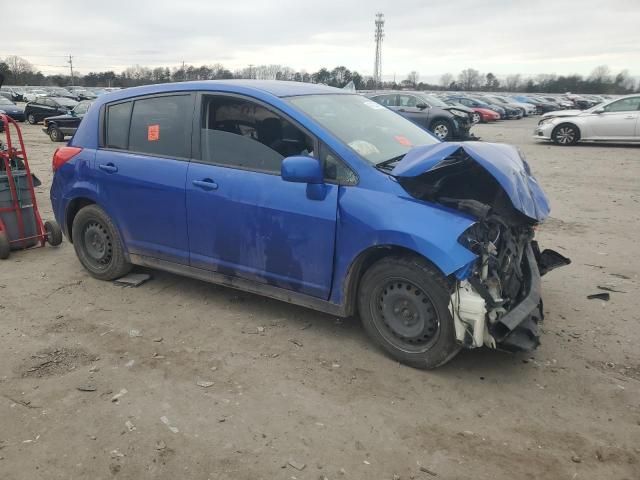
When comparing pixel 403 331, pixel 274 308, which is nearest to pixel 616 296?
pixel 403 331

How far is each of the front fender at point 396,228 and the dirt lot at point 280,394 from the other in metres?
0.76

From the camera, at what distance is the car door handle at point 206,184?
13.4ft

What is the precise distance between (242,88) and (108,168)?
4.97 feet

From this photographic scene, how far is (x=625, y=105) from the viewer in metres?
15.8

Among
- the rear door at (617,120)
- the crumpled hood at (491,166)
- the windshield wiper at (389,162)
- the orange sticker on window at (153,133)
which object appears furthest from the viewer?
the rear door at (617,120)

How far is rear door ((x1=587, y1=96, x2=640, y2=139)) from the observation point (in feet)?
50.9

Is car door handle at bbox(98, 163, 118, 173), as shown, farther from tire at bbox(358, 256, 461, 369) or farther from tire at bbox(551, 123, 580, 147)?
tire at bbox(551, 123, 580, 147)

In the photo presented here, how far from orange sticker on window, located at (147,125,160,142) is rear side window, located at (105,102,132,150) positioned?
0.29m

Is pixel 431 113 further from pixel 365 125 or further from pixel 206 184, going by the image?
pixel 206 184

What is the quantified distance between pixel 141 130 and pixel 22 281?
2007 mm

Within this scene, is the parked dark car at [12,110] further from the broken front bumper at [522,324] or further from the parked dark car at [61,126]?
the broken front bumper at [522,324]

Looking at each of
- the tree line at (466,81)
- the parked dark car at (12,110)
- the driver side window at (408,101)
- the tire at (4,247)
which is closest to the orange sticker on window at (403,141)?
the tire at (4,247)

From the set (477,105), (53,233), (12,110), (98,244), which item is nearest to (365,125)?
(98,244)

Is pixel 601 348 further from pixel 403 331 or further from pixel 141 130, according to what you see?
pixel 141 130
